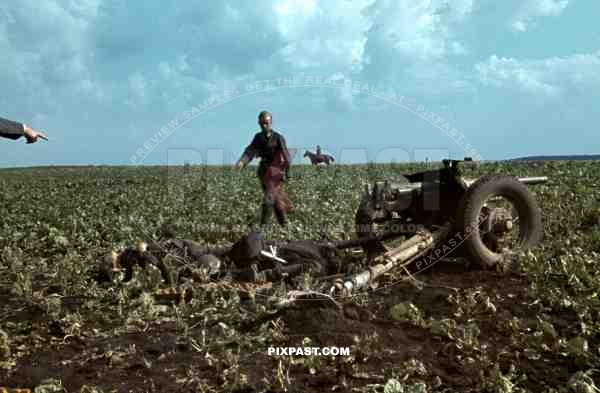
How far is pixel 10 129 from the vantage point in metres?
5.94

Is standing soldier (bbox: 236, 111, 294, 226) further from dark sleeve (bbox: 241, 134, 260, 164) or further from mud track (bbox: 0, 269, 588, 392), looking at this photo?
mud track (bbox: 0, 269, 588, 392)

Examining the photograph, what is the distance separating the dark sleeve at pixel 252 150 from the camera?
969 cm

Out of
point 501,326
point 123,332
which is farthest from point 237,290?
point 501,326

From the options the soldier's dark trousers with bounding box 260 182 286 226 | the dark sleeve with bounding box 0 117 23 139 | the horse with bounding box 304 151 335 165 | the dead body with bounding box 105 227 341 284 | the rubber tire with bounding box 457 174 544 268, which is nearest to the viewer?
the dark sleeve with bounding box 0 117 23 139

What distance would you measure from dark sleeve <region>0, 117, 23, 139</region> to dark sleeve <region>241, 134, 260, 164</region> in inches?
165

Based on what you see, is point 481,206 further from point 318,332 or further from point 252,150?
point 252,150

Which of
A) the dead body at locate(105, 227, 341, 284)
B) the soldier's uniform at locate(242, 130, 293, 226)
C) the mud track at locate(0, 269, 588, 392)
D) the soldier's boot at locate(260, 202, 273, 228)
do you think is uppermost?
the soldier's uniform at locate(242, 130, 293, 226)

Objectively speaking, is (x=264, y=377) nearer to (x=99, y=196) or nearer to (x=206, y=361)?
(x=206, y=361)

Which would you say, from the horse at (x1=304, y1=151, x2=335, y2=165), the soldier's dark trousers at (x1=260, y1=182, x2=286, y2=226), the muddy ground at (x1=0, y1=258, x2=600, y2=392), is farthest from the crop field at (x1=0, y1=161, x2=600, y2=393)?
the horse at (x1=304, y1=151, x2=335, y2=165)

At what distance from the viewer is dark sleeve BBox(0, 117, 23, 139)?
232 inches

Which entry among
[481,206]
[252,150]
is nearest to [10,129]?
[252,150]

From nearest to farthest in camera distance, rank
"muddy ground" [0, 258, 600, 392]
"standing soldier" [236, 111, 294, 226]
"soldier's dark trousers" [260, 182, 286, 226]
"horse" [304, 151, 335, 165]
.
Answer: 1. "muddy ground" [0, 258, 600, 392]
2. "standing soldier" [236, 111, 294, 226]
3. "soldier's dark trousers" [260, 182, 286, 226]
4. "horse" [304, 151, 335, 165]

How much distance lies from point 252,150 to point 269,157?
318 millimetres

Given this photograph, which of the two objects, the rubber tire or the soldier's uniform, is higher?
the soldier's uniform
